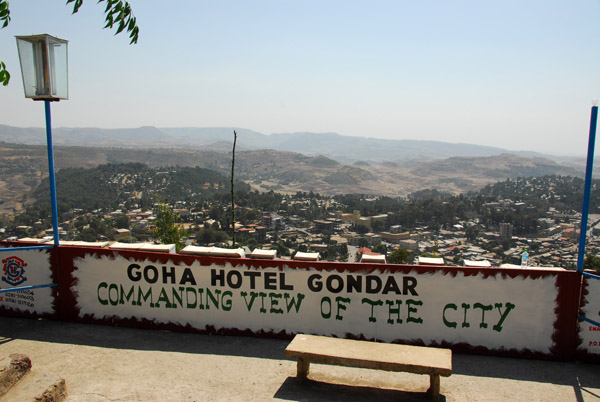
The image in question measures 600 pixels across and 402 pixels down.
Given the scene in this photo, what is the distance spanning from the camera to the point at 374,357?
3799mm

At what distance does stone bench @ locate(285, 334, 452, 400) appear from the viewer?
3667 mm

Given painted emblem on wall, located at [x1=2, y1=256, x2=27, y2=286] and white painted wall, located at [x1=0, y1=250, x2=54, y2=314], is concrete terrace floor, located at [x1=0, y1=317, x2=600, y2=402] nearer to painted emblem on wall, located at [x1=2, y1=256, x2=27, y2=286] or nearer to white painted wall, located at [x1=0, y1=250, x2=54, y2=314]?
white painted wall, located at [x1=0, y1=250, x2=54, y2=314]

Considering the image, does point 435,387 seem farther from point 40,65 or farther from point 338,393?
point 40,65

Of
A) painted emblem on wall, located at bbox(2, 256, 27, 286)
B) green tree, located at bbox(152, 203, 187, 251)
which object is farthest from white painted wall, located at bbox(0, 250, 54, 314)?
green tree, located at bbox(152, 203, 187, 251)

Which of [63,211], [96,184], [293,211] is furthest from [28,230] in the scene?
[96,184]

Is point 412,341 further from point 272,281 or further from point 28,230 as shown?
point 28,230

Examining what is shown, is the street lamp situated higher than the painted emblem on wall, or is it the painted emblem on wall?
the street lamp

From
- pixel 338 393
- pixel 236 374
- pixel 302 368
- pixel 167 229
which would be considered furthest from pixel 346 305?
pixel 167 229

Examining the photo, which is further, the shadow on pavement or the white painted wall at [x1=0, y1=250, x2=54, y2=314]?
the white painted wall at [x1=0, y1=250, x2=54, y2=314]

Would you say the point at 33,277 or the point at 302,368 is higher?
the point at 33,277

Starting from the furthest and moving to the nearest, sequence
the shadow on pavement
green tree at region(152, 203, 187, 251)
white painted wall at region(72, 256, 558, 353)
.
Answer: green tree at region(152, 203, 187, 251) < white painted wall at region(72, 256, 558, 353) < the shadow on pavement

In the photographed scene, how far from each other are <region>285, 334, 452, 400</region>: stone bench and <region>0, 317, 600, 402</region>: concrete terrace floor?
289mm

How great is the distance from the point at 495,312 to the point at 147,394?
3506 millimetres

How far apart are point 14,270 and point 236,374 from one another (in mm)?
3320
